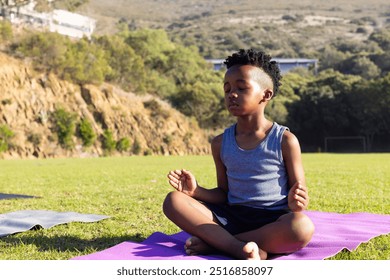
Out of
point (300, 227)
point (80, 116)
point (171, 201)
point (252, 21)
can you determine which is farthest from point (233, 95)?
point (252, 21)

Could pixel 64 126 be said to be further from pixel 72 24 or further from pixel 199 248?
pixel 72 24

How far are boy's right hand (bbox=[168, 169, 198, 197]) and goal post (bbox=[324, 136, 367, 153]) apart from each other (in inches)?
1631

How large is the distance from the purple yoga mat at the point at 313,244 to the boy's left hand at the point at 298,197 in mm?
342

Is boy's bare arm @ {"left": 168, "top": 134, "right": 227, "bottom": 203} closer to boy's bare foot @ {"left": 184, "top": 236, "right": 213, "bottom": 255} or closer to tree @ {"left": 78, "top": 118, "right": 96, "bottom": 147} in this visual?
boy's bare foot @ {"left": 184, "top": 236, "right": 213, "bottom": 255}

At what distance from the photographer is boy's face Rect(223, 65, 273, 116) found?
4352 millimetres

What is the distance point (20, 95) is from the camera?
32188 mm

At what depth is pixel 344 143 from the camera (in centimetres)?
4544

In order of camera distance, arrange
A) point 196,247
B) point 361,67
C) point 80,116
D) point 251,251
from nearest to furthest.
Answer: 1. point 251,251
2. point 196,247
3. point 80,116
4. point 361,67

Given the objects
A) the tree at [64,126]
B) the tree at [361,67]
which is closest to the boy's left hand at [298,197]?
the tree at [64,126]

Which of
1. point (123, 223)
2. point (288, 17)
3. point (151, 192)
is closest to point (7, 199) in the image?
point (151, 192)

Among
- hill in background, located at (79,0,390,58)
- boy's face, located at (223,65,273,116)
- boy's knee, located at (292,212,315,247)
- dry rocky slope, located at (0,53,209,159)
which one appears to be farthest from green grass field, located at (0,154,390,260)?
hill in background, located at (79,0,390,58)

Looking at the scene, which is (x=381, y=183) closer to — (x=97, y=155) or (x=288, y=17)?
(x=97, y=155)

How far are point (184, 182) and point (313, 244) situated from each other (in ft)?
3.49
